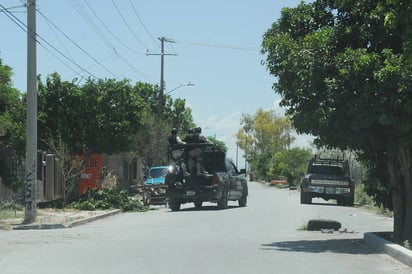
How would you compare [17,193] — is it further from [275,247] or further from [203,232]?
[275,247]

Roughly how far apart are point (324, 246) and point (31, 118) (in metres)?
10.1

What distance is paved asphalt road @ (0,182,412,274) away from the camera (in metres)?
10.4

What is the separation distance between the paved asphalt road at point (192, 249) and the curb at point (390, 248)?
0.45 feet

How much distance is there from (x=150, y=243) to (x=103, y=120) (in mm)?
13807

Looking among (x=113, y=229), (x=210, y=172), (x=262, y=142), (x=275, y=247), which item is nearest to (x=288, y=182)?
(x=262, y=142)

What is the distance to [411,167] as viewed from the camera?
1288cm

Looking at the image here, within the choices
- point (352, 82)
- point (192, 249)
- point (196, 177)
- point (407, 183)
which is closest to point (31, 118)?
point (196, 177)

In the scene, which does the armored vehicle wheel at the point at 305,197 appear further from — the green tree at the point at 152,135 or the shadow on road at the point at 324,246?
the shadow on road at the point at 324,246

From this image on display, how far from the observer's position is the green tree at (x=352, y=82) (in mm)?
11562

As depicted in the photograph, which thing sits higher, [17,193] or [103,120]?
[103,120]

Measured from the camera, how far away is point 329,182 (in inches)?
1202

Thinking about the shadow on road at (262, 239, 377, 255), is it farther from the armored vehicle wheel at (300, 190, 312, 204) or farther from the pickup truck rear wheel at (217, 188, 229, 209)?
the armored vehicle wheel at (300, 190, 312, 204)

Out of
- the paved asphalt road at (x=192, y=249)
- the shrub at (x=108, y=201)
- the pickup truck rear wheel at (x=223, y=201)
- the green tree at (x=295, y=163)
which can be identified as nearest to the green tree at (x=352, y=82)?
the paved asphalt road at (x=192, y=249)

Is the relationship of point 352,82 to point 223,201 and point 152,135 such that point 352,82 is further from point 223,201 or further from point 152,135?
point 152,135
